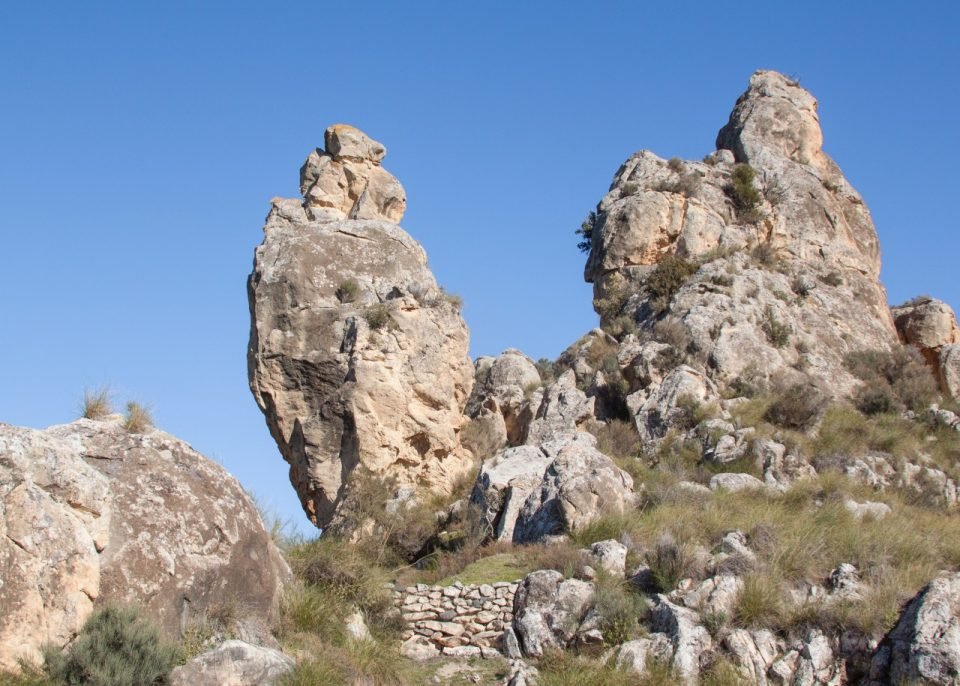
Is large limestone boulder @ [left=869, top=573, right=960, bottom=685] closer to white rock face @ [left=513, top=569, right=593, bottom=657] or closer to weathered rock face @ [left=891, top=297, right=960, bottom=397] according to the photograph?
white rock face @ [left=513, top=569, right=593, bottom=657]

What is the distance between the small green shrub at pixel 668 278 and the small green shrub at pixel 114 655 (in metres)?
20.2

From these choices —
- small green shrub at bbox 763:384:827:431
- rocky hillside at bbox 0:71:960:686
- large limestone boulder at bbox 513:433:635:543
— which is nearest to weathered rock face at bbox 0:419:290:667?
rocky hillside at bbox 0:71:960:686

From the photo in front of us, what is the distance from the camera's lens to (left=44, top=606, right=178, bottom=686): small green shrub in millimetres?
10492

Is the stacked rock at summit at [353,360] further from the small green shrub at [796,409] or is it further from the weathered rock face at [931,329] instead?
the weathered rock face at [931,329]

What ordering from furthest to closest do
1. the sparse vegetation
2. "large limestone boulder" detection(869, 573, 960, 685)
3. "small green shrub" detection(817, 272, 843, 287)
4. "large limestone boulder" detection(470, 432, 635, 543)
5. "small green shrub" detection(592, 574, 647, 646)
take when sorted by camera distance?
"small green shrub" detection(817, 272, 843, 287) → the sparse vegetation → "large limestone boulder" detection(470, 432, 635, 543) → "small green shrub" detection(592, 574, 647, 646) → "large limestone boulder" detection(869, 573, 960, 685)

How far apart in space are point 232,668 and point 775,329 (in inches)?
786

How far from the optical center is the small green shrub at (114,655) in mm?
10492

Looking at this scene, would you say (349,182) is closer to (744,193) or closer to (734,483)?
(744,193)

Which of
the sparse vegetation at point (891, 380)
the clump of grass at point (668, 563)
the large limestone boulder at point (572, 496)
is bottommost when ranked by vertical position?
the clump of grass at point (668, 563)

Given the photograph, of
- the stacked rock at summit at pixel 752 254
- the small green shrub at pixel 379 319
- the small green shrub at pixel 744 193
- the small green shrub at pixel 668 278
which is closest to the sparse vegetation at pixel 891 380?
the stacked rock at summit at pixel 752 254

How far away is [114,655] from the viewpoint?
10.6m

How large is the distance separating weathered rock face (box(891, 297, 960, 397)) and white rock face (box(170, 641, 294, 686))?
2257 centimetres

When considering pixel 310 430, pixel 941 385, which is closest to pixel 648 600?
pixel 310 430

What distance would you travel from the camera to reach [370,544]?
18.6m
